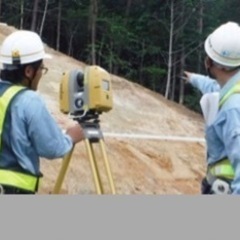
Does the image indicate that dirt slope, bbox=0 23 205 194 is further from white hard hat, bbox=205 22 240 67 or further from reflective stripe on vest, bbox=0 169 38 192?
white hard hat, bbox=205 22 240 67

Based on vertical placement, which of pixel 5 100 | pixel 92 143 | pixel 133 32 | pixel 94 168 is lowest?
pixel 133 32

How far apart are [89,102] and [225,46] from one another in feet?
2.72

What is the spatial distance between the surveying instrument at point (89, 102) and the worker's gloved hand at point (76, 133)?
25 mm

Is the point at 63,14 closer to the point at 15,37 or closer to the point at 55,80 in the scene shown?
the point at 55,80

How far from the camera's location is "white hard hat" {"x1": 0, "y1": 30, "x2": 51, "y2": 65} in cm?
351

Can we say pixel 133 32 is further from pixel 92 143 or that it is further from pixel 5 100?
pixel 5 100

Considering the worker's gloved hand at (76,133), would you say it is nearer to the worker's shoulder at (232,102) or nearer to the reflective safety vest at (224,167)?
the reflective safety vest at (224,167)

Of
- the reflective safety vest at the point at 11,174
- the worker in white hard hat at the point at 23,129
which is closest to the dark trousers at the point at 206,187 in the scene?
the worker in white hard hat at the point at 23,129

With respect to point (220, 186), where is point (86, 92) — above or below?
above

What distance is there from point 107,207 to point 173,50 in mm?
32104

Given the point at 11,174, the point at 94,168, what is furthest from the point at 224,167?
the point at 11,174

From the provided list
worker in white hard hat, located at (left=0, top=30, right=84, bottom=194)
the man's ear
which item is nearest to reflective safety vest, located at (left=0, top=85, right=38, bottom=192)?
worker in white hard hat, located at (left=0, top=30, right=84, bottom=194)

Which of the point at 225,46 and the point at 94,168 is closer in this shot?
the point at 225,46

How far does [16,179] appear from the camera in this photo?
11.0 ft
